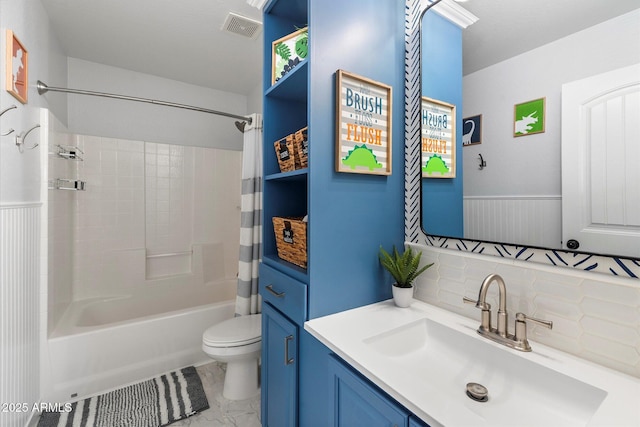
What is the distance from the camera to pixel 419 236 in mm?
1211

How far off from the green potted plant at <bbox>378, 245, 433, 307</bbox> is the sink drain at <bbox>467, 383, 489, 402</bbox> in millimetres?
383

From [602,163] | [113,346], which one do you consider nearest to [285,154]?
[602,163]

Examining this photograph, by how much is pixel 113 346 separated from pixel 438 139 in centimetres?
229

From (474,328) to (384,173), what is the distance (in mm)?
640

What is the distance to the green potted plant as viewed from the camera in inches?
43.6

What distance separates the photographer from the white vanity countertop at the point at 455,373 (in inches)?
22.2

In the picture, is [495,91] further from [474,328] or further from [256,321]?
[256,321]

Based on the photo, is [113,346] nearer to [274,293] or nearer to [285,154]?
[274,293]

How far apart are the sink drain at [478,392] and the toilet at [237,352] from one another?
1.35 metres

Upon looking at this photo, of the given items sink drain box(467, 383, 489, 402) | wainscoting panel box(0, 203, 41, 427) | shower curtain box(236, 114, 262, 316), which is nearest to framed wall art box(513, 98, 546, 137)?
sink drain box(467, 383, 489, 402)

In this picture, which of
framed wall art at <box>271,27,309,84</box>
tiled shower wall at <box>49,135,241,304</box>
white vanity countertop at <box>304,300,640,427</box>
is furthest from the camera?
tiled shower wall at <box>49,135,241,304</box>

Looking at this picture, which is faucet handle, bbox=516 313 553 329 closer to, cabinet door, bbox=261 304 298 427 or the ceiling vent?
cabinet door, bbox=261 304 298 427

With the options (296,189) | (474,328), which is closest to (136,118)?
(296,189)

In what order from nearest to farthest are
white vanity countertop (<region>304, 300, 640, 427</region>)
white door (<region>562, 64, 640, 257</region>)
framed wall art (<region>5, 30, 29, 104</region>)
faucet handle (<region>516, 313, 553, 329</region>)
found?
A: 1. white vanity countertop (<region>304, 300, 640, 427</region>)
2. white door (<region>562, 64, 640, 257</region>)
3. faucet handle (<region>516, 313, 553, 329</region>)
4. framed wall art (<region>5, 30, 29, 104</region>)
